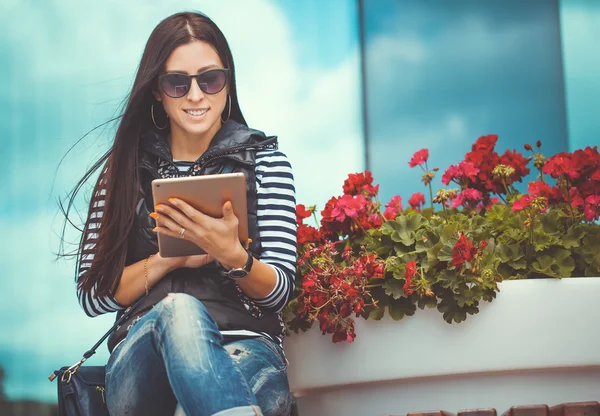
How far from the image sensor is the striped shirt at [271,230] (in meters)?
1.77

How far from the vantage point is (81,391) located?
1.62 meters

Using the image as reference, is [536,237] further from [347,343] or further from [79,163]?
[79,163]

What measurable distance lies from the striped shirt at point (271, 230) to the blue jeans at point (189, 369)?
141mm

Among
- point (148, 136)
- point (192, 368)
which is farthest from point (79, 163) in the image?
point (192, 368)

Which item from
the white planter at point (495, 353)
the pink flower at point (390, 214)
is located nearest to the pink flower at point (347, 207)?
the pink flower at point (390, 214)

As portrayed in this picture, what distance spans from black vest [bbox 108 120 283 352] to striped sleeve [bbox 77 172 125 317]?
57 millimetres

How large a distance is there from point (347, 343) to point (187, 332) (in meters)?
0.74

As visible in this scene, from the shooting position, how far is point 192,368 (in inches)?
54.4

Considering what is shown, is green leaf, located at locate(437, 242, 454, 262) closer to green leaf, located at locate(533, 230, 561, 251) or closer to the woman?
green leaf, located at locate(533, 230, 561, 251)

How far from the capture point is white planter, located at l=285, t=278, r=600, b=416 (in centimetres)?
202

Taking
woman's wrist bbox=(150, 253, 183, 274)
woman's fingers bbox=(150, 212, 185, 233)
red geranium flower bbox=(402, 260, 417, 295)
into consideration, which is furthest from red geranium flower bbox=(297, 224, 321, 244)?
woman's fingers bbox=(150, 212, 185, 233)

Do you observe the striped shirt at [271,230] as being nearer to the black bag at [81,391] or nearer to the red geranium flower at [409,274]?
the black bag at [81,391]

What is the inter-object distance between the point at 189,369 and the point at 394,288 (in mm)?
792

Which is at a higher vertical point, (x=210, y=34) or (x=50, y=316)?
(x=210, y=34)
